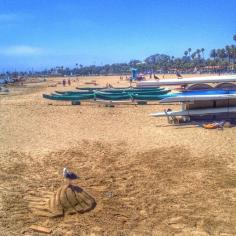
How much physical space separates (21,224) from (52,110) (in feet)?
56.5

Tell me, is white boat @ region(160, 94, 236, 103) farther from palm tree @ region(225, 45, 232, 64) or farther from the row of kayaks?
palm tree @ region(225, 45, 232, 64)

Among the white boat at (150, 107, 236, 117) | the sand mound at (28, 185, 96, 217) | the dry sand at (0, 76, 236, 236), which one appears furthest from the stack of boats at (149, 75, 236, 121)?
the sand mound at (28, 185, 96, 217)

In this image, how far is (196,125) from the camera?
1711cm

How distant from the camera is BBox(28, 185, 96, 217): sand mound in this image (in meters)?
8.00

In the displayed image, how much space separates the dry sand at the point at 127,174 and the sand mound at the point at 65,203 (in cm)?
19

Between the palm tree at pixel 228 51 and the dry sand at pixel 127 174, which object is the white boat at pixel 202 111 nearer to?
the dry sand at pixel 127 174

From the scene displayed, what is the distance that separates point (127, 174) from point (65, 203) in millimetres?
2850

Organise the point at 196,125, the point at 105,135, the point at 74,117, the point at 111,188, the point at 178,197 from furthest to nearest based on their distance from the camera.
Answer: the point at 74,117 < the point at 196,125 < the point at 105,135 < the point at 111,188 < the point at 178,197

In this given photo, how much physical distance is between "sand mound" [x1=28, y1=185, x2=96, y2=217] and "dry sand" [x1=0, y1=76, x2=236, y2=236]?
0.64 feet

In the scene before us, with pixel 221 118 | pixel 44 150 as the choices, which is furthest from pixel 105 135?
pixel 221 118

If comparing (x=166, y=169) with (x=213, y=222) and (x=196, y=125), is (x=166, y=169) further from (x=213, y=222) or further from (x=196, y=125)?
(x=196, y=125)

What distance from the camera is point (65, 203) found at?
811cm

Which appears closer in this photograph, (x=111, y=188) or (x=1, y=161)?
(x=111, y=188)

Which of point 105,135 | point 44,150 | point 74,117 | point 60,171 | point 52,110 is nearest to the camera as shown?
point 60,171
